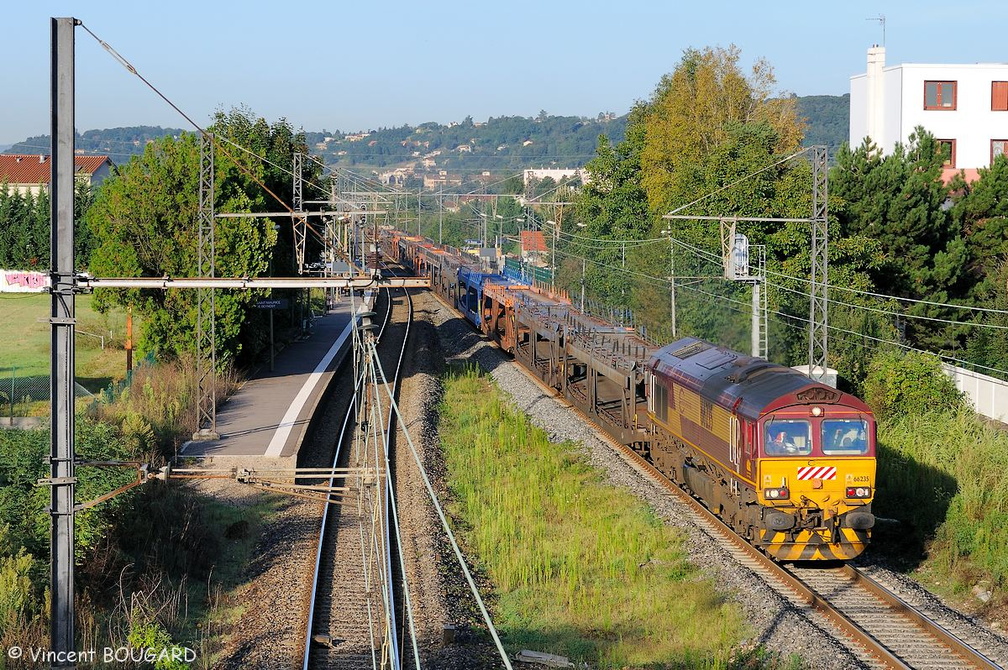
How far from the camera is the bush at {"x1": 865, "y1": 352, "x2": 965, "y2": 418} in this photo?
26.8 m

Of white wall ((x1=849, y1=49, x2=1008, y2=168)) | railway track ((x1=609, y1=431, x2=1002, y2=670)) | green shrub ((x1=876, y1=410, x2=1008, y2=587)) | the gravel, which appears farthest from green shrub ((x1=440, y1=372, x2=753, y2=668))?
white wall ((x1=849, y1=49, x2=1008, y2=168))

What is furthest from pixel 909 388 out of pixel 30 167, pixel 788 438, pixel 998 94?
pixel 30 167

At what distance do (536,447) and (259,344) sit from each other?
1253 cm

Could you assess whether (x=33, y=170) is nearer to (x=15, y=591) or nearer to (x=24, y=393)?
(x=24, y=393)

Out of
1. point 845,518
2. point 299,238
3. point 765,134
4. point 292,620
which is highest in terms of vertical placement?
point 765,134

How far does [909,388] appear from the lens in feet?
Answer: 88.6

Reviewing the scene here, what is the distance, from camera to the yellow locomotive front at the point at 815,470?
14.9 meters

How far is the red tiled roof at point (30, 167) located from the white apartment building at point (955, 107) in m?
60.4

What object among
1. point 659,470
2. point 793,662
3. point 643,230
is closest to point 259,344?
point 659,470

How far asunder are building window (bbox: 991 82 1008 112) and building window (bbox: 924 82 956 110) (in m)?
1.67

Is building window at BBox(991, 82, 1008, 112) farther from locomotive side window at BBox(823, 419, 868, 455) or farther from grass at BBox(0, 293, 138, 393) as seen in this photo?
grass at BBox(0, 293, 138, 393)

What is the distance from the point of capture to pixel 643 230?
57906 mm

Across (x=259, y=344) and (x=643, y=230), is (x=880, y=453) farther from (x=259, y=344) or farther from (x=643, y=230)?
(x=643, y=230)

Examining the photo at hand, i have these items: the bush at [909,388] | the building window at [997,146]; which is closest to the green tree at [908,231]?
the building window at [997,146]
